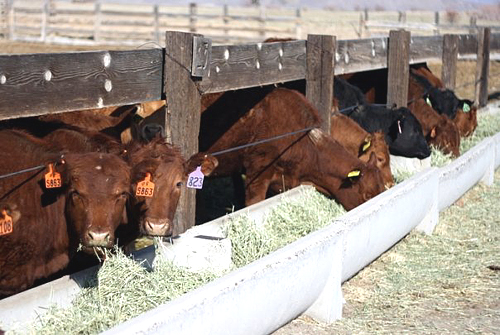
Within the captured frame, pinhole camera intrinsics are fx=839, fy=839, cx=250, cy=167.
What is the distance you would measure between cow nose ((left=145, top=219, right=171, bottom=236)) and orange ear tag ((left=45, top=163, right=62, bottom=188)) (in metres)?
0.66

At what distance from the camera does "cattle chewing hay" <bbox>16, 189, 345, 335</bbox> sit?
14.1 feet

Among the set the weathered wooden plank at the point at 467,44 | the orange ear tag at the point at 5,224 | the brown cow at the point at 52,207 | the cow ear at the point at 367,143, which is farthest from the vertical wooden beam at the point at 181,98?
the weathered wooden plank at the point at 467,44

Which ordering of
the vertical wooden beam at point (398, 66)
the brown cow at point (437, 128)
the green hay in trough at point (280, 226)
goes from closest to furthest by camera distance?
1. the green hay in trough at point (280, 226)
2. the vertical wooden beam at point (398, 66)
3. the brown cow at point (437, 128)

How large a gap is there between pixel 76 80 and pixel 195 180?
3.79 ft

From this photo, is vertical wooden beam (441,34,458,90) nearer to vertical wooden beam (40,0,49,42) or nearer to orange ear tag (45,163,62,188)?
orange ear tag (45,163,62,188)

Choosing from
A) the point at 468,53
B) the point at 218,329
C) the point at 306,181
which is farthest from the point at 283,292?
the point at 468,53

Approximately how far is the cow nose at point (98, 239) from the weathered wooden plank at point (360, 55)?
15.2 feet

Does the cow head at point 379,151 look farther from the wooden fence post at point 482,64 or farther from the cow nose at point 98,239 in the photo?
the wooden fence post at point 482,64

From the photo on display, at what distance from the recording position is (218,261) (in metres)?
5.48

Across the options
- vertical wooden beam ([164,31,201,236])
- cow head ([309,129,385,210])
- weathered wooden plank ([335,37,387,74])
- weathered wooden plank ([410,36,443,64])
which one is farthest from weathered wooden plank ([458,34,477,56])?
vertical wooden beam ([164,31,201,236])

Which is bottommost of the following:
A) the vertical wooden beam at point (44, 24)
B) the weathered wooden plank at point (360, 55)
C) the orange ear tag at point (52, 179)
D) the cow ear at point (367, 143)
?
the vertical wooden beam at point (44, 24)

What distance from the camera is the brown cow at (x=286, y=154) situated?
325 inches

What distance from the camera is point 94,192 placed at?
16.6 feet

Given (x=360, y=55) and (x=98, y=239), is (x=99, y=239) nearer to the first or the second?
(x=98, y=239)
